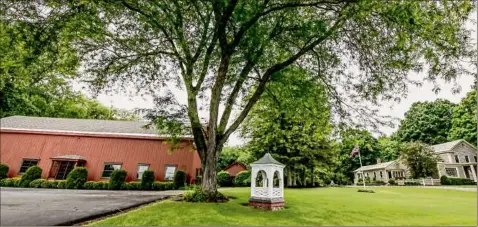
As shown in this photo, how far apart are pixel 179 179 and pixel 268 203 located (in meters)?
8.10

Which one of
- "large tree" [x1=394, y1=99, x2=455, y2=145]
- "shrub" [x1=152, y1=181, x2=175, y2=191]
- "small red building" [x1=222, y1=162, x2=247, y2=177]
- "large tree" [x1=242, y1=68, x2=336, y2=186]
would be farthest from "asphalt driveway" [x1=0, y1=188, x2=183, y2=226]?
"large tree" [x1=394, y1=99, x2=455, y2=145]

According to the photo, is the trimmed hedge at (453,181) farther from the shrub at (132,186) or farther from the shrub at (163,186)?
the shrub at (132,186)

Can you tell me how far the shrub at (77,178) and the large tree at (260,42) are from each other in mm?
4145

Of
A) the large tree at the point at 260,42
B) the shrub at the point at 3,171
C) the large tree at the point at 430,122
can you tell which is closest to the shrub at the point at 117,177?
the shrub at the point at 3,171

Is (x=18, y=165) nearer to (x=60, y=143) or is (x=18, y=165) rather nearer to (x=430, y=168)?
(x=60, y=143)

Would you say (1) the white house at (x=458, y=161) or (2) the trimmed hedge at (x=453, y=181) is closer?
(2) the trimmed hedge at (x=453, y=181)

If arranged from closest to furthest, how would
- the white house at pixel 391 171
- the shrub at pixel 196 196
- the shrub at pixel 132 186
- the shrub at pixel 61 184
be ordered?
the shrub at pixel 61 184
the shrub at pixel 132 186
the shrub at pixel 196 196
the white house at pixel 391 171

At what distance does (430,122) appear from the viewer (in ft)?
163

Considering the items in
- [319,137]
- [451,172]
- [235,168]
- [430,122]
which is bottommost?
[235,168]

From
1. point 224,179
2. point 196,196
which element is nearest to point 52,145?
point 196,196

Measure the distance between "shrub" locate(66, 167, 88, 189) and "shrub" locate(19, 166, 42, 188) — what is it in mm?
677

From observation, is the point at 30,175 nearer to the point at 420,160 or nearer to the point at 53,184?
the point at 53,184

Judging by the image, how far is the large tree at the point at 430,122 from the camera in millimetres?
48375

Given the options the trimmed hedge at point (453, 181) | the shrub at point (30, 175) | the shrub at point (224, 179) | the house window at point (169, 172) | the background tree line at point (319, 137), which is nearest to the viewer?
the shrub at point (30, 175)
